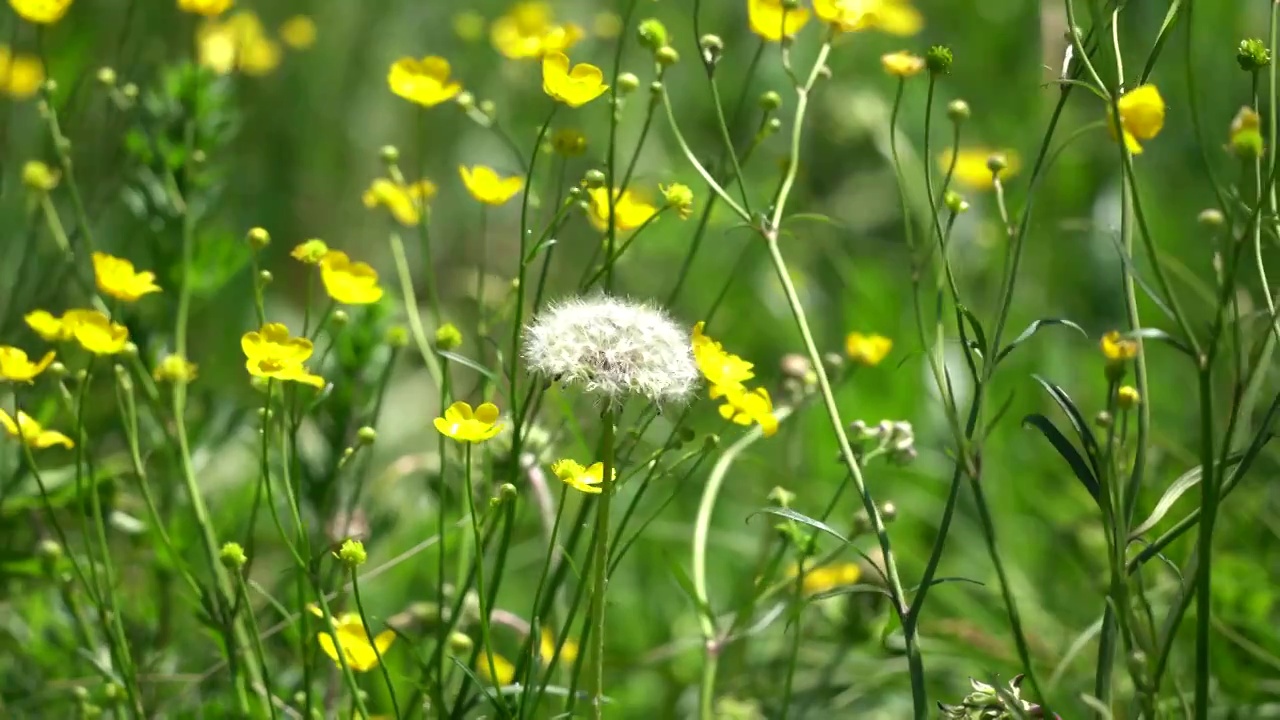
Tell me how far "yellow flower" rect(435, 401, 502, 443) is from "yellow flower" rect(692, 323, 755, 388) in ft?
0.47

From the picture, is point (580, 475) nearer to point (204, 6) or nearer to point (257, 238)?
point (257, 238)

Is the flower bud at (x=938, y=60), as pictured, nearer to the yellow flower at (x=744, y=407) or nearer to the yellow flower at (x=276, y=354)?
the yellow flower at (x=744, y=407)

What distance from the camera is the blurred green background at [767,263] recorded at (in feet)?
4.66

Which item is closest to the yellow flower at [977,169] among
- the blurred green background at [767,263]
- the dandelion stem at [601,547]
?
the blurred green background at [767,263]

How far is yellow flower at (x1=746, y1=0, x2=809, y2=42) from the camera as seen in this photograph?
1086 millimetres

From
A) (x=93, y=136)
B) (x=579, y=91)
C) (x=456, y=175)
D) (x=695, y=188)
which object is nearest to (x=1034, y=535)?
(x=695, y=188)

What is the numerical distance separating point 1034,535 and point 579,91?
1.09 m

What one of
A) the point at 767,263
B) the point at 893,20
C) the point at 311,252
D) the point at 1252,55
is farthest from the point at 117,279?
the point at 767,263

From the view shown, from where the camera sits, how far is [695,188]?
95.1 inches

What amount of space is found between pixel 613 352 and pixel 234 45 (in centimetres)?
114

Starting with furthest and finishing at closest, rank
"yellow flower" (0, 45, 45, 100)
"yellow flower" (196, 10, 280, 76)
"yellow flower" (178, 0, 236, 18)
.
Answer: "yellow flower" (196, 10, 280, 76), "yellow flower" (0, 45, 45, 100), "yellow flower" (178, 0, 236, 18)

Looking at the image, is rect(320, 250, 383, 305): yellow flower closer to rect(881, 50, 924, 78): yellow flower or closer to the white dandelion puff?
the white dandelion puff

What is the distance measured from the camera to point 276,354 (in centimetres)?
95

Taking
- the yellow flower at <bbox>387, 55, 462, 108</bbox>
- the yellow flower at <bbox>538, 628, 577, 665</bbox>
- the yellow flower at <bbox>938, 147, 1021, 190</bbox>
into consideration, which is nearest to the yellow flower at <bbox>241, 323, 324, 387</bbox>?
the yellow flower at <bbox>387, 55, 462, 108</bbox>
